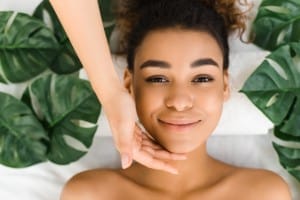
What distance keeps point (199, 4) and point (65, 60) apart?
1.36 feet

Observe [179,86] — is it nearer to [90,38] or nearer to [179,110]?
[179,110]

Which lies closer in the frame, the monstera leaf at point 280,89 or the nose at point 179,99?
the nose at point 179,99

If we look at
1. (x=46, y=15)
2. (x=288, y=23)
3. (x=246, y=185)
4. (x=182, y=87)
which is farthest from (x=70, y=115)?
(x=288, y=23)

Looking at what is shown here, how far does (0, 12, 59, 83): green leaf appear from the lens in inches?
56.3

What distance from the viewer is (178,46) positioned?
3.89 feet

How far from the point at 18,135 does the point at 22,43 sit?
0.25 meters

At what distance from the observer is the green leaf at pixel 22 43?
143 centimetres

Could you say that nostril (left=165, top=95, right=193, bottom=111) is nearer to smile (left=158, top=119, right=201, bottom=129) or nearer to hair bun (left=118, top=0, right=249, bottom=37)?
smile (left=158, top=119, right=201, bottom=129)

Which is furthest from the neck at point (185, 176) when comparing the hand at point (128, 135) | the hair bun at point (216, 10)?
the hair bun at point (216, 10)

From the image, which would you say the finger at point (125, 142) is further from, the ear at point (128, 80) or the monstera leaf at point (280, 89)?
the monstera leaf at point (280, 89)

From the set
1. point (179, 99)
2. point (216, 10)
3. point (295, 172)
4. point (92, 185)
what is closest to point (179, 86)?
point (179, 99)

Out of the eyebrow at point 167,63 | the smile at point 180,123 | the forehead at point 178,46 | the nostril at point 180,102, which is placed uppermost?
the forehead at point 178,46

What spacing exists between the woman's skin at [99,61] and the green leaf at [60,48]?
1.41 ft

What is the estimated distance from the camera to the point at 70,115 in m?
1.44
